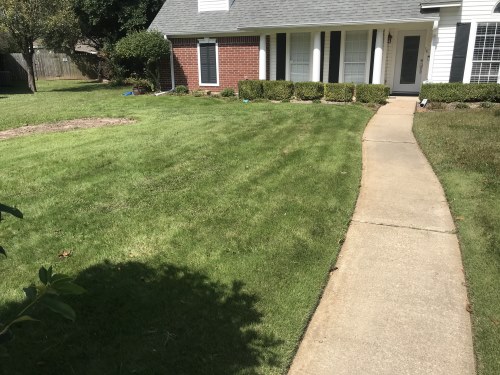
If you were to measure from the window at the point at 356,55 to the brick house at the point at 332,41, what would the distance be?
36 millimetres

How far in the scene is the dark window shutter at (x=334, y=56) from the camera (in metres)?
16.2

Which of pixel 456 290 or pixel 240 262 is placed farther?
pixel 240 262

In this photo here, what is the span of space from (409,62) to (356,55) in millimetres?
1955

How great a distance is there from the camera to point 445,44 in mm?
14047

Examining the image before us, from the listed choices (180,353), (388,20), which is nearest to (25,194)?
(180,353)

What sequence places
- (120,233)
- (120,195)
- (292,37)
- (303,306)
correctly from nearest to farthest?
(303,306)
(120,233)
(120,195)
(292,37)

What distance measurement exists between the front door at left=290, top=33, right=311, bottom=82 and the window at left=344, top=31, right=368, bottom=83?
152 centimetres

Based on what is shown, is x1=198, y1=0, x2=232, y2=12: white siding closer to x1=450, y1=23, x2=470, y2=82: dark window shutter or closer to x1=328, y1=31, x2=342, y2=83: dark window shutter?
x1=328, y1=31, x2=342, y2=83: dark window shutter

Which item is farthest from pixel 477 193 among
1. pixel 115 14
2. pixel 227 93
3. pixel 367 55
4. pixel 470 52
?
pixel 115 14

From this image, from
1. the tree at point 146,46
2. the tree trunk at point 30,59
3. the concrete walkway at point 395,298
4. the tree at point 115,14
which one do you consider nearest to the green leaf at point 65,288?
the concrete walkway at point 395,298

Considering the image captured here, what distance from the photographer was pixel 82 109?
13.9m

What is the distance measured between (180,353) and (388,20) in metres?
14.1

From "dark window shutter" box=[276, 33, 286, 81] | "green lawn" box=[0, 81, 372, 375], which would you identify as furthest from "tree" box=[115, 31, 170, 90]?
"green lawn" box=[0, 81, 372, 375]

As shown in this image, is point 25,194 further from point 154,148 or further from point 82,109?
point 82,109
